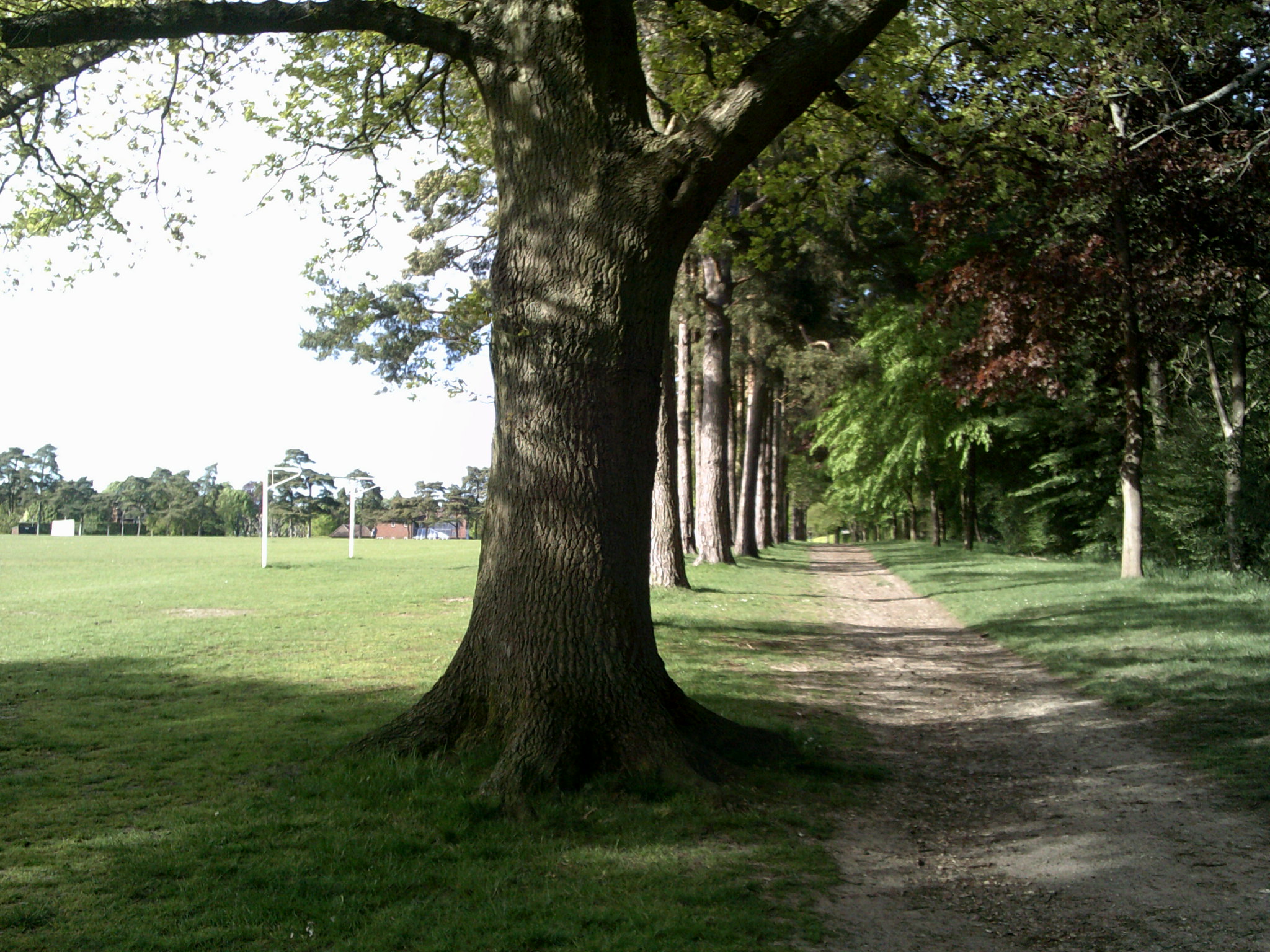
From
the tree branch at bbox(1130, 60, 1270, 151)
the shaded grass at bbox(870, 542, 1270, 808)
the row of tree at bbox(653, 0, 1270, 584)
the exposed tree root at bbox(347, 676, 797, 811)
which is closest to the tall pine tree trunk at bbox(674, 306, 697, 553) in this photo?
the row of tree at bbox(653, 0, 1270, 584)

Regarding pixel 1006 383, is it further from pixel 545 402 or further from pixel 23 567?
pixel 23 567

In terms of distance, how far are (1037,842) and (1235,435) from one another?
16.1 metres

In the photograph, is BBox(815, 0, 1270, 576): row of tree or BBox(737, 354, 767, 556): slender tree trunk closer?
BBox(815, 0, 1270, 576): row of tree

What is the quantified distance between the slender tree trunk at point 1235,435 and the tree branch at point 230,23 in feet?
55.1

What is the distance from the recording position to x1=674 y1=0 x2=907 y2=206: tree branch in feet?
21.2

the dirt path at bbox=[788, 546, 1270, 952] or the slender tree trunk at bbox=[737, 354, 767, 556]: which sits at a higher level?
the slender tree trunk at bbox=[737, 354, 767, 556]

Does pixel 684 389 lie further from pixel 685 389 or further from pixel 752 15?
pixel 752 15

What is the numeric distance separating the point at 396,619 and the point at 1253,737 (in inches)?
490

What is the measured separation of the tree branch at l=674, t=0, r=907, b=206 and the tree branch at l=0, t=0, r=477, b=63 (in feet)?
→ 5.95

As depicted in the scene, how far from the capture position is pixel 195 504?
10800 cm

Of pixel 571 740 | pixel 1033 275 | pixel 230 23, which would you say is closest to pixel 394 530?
pixel 1033 275

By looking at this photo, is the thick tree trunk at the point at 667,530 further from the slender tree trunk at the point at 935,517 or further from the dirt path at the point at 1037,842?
the slender tree trunk at the point at 935,517

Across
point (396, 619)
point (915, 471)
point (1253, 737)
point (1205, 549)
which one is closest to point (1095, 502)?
point (915, 471)

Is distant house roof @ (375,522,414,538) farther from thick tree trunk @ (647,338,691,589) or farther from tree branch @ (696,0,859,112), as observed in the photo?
tree branch @ (696,0,859,112)
